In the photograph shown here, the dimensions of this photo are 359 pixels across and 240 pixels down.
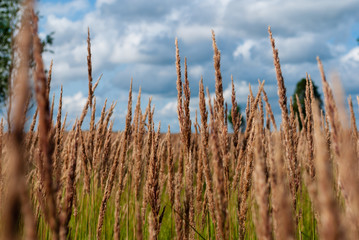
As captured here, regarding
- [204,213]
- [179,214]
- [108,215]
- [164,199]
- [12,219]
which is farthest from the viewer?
[164,199]

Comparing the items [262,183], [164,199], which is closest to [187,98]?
[262,183]

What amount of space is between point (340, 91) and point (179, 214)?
4.55 ft

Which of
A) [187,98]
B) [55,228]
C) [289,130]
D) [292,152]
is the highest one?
[187,98]

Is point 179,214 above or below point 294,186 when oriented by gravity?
below

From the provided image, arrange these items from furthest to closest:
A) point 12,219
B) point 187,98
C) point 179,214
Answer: point 187,98 → point 179,214 → point 12,219

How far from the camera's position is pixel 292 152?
2.18m

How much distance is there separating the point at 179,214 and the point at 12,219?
1481mm

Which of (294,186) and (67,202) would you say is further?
(294,186)

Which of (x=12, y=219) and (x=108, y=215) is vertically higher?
(x=12, y=219)

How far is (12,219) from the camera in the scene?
1.88ft

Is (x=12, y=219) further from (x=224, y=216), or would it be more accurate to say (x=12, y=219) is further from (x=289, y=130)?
(x=289, y=130)

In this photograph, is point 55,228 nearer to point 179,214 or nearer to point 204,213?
point 179,214

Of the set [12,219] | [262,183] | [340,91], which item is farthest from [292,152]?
[12,219]

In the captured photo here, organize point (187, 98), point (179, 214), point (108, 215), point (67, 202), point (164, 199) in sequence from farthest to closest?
point (164, 199)
point (108, 215)
point (187, 98)
point (179, 214)
point (67, 202)
